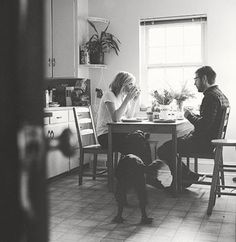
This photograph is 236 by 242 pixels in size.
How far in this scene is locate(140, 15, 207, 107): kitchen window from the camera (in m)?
5.00

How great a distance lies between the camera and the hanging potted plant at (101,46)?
5145mm

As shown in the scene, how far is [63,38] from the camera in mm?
5145

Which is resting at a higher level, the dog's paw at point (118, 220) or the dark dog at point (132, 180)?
the dark dog at point (132, 180)

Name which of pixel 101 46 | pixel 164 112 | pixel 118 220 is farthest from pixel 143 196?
pixel 101 46

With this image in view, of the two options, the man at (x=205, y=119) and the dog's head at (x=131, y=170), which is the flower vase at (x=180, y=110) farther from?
the dog's head at (x=131, y=170)

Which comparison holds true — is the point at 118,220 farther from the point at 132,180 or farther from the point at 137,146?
the point at 137,146

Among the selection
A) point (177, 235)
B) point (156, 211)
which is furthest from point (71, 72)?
point (177, 235)

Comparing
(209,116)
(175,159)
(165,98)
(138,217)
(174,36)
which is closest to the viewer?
(138,217)

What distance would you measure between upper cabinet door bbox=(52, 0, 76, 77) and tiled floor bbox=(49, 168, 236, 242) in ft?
5.74

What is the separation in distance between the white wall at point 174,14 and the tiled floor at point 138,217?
1570 mm

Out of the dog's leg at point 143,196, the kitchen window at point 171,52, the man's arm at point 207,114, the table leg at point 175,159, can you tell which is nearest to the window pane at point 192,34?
the kitchen window at point 171,52

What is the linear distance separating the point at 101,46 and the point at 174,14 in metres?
1.03

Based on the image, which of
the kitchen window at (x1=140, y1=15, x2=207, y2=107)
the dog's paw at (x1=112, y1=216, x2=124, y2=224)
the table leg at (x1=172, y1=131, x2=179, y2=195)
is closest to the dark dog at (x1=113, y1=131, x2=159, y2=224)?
the dog's paw at (x1=112, y1=216, x2=124, y2=224)

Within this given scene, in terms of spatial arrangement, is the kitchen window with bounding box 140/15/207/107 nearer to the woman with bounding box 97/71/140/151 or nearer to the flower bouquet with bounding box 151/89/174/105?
the flower bouquet with bounding box 151/89/174/105
